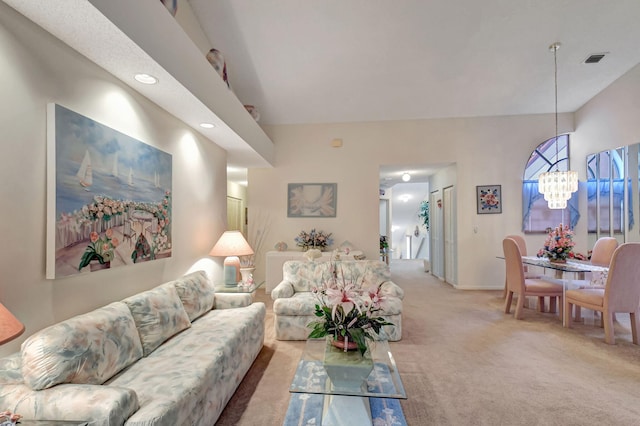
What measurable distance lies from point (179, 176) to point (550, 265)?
4.37 metres

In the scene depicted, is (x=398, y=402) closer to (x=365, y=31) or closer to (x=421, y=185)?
(x=365, y=31)

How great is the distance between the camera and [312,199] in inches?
233

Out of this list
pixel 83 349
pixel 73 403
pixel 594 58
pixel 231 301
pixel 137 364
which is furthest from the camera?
pixel 594 58

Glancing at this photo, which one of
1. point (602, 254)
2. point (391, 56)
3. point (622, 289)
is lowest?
point (622, 289)

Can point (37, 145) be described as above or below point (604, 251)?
above

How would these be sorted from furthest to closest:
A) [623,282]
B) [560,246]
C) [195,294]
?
1. [560,246]
2. [623,282]
3. [195,294]

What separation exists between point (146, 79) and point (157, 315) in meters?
1.70

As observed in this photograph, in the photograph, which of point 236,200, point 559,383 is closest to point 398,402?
point 559,383

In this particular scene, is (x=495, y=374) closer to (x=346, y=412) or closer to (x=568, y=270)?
(x=346, y=412)

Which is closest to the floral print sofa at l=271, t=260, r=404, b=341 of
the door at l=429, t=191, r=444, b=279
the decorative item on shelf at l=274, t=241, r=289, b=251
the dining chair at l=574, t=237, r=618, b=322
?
the decorative item on shelf at l=274, t=241, r=289, b=251

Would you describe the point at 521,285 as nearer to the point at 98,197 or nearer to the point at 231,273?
the point at 231,273

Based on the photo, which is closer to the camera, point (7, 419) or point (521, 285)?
point (7, 419)

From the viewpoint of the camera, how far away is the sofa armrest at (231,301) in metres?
2.99

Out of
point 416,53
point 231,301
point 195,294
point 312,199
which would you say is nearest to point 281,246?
point 312,199
